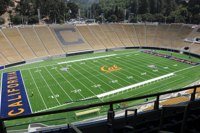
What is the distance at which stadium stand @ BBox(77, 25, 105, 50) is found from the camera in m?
55.0

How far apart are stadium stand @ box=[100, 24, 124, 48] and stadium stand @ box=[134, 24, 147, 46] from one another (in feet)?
20.1

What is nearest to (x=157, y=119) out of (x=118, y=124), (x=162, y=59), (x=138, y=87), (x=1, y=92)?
(x=118, y=124)

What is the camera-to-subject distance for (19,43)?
46906mm

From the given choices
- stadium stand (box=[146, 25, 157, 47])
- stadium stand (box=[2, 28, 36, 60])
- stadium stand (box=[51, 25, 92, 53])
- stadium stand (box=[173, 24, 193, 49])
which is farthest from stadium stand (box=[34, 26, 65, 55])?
stadium stand (box=[173, 24, 193, 49])

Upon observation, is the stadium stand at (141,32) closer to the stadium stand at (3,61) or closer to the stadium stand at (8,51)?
the stadium stand at (8,51)

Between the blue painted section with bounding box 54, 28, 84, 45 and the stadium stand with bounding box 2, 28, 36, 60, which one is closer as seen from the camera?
the stadium stand with bounding box 2, 28, 36, 60

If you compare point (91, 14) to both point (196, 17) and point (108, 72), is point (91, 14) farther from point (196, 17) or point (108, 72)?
point (108, 72)

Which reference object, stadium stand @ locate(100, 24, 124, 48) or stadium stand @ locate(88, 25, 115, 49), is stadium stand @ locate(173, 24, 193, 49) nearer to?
stadium stand @ locate(100, 24, 124, 48)

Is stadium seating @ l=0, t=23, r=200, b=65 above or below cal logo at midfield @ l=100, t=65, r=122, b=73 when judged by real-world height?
above

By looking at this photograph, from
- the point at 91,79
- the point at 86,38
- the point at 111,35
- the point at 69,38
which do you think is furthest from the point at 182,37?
the point at 91,79

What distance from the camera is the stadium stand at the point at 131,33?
191 feet

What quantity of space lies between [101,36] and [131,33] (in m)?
9.83

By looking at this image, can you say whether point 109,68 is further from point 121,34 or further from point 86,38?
point 121,34

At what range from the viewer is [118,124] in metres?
4.55
